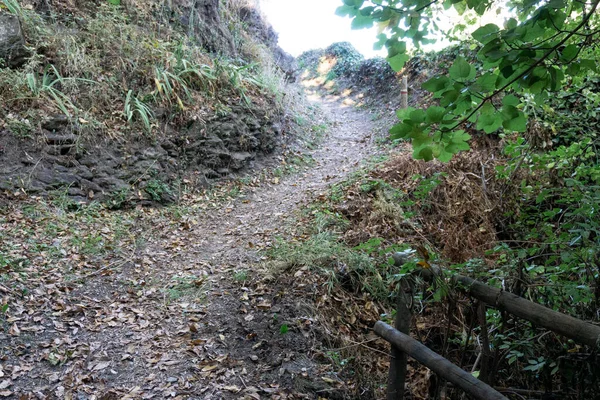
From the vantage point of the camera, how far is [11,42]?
264 inches

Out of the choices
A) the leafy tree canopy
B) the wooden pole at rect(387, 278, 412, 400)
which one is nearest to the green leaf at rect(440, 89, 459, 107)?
the leafy tree canopy

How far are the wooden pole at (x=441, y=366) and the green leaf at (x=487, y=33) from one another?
5.79 feet

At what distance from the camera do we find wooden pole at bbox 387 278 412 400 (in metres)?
2.85

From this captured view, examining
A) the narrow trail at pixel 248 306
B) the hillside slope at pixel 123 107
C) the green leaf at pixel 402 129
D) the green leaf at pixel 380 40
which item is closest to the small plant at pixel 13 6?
the hillside slope at pixel 123 107

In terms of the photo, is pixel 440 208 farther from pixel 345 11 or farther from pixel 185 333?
pixel 345 11

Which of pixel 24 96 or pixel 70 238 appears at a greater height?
pixel 24 96

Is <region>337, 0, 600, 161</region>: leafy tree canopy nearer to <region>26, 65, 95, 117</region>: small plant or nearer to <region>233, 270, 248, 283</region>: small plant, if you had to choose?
<region>233, 270, 248, 283</region>: small plant

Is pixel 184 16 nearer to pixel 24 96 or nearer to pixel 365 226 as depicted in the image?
pixel 24 96

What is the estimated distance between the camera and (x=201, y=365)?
144 inches

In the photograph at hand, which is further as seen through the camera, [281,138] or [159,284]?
[281,138]

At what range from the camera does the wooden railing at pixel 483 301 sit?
181cm

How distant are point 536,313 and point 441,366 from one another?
729 millimetres

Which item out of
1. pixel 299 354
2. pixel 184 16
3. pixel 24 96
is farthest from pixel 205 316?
pixel 184 16

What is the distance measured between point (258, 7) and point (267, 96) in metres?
7.58
